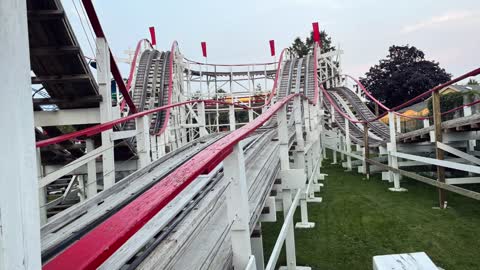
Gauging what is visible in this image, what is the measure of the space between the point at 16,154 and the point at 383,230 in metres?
4.88

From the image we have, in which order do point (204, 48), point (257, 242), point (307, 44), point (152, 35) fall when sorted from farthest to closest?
point (307, 44), point (204, 48), point (152, 35), point (257, 242)

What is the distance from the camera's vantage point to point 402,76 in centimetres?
3102

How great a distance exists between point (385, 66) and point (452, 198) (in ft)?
101

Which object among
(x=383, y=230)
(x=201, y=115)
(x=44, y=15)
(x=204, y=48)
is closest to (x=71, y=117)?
(x=44, y=15)

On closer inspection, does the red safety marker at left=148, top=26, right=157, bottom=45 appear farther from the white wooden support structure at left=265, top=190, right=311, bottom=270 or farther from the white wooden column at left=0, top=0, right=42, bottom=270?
the white wooden column at left=0, top=0, right=42, bottom=270

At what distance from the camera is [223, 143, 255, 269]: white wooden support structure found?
1.64 meters

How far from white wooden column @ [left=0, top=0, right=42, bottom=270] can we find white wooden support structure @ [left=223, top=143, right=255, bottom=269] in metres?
0.95

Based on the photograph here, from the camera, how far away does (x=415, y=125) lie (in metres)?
8.23

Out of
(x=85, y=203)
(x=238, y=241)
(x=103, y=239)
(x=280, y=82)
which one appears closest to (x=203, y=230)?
(x=238, y=241)

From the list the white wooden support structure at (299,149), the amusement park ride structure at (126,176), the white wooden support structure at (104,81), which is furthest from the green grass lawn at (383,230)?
the white wooden support structure at (104,81)

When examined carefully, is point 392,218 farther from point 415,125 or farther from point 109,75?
point 109,75

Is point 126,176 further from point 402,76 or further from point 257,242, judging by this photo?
point 402,76

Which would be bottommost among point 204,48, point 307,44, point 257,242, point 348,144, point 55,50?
point 257,242

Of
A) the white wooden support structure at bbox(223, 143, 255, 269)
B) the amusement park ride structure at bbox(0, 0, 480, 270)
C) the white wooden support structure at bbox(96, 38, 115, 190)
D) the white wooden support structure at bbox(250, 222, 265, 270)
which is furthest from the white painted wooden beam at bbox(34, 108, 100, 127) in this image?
the white wooden support structure at bbox(223, 143, 255, 269)
